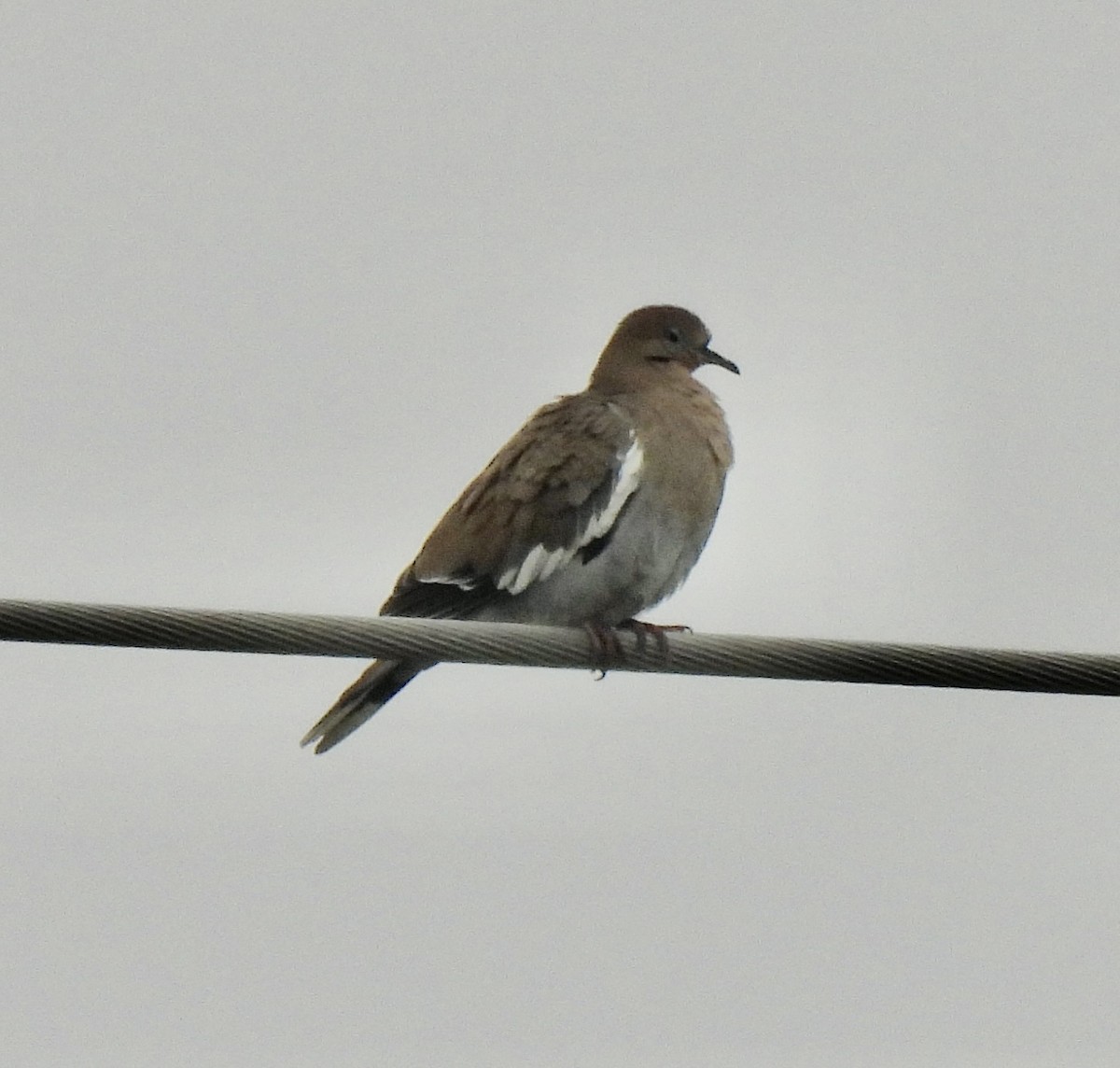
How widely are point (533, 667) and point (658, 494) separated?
1.76 meters

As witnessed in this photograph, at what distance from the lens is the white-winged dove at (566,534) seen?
5777 millimetres

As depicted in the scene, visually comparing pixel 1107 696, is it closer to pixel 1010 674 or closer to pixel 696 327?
pixel 1010 674

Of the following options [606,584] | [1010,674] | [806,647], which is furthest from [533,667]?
[606,584]

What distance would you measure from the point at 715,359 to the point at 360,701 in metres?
1.88

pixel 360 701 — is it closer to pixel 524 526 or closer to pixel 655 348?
pixel 524 526

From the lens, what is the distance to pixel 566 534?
5832 mm

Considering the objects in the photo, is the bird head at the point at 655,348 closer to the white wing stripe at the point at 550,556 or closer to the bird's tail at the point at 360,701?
the white wing stripe at the point at 550,556

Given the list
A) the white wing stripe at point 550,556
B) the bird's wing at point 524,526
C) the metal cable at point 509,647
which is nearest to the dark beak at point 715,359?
the bird's wing at point 524,526

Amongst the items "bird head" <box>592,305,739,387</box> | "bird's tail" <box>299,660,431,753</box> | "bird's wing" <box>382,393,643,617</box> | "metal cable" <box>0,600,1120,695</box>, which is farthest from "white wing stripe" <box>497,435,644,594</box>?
"metal cable" <box>0,600,1120,695</box>

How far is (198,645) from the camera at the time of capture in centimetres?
372

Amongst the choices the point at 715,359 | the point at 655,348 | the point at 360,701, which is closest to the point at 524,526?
the point at 360,701


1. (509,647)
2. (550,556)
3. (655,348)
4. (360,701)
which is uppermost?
(655,348)

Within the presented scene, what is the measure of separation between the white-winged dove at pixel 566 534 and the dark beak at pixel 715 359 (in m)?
0.82

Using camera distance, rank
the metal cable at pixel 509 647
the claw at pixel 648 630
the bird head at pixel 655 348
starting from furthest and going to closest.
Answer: the bird head at pixel 655 348, the claw at pixel 648 630, the metal cable at pixel 509 647
